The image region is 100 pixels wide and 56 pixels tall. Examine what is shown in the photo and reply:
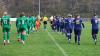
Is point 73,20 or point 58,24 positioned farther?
point 58,24

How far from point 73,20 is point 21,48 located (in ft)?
14.8

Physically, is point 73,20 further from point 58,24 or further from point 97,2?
point 97,2

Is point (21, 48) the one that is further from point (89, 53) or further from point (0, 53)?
point (89, 53)

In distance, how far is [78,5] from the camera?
124750mm

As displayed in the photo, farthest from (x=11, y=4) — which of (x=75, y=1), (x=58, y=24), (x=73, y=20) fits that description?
(x=73, y=20)

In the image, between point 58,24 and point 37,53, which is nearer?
point 37,53

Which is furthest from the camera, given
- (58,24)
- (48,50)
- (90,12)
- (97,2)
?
(97,2)

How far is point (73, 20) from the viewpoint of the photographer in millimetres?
29766

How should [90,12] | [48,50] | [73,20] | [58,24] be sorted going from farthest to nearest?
[90,12], [58,24], [73,20], [48,50]

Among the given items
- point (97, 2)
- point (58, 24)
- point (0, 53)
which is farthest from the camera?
point (97, 2)

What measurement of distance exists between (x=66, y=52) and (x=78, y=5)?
100 m

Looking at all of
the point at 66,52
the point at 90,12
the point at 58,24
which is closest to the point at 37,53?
the point at 66,52

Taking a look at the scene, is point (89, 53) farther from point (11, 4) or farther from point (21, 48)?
point (11, 4)

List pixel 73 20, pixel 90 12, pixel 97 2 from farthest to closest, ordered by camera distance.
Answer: pixel 97 2 < pixel 90 12 < pixel 73 20
